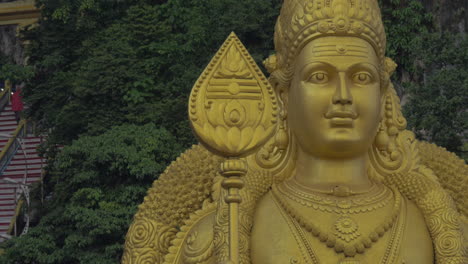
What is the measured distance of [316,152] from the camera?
9.77m

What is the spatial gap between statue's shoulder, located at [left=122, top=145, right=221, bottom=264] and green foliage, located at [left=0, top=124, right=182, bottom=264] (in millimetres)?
11741

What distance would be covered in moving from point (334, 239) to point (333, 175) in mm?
584

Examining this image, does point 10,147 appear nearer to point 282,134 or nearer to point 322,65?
point 282,134

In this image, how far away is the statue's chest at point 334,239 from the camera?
31.0 ft

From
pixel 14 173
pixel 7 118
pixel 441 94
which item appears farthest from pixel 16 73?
pixel 441 94

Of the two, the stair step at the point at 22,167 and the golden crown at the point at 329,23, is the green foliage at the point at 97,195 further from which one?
the golden crown at the point at 329,23

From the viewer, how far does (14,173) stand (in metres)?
34.8

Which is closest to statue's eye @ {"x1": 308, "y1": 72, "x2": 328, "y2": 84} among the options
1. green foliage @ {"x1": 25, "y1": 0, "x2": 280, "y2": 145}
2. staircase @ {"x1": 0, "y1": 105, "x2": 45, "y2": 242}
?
green foliage @ {"x1": 25, "y1": 0, "x2": 280, "y2": 145}

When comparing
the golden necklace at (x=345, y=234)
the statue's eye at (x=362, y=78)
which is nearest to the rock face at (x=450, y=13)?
the statue's eye at (x=362, y=78)

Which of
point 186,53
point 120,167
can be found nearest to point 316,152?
point 120,167

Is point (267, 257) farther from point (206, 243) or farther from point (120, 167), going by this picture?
point (120, 167)

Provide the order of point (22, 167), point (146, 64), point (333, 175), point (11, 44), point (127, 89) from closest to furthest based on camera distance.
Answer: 1. point (333, 175)
2. point (127, 89)
3. point (146, 64)
4. point (22, 167)
5. point (11, 44)

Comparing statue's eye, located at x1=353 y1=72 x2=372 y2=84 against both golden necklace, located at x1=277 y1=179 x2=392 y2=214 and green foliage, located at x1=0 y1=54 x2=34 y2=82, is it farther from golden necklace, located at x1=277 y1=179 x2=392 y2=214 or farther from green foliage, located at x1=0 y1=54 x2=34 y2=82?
green foliage, located at x1=0 y1=54 x2=34 y2=82

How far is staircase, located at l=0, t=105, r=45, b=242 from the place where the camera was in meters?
32.6
